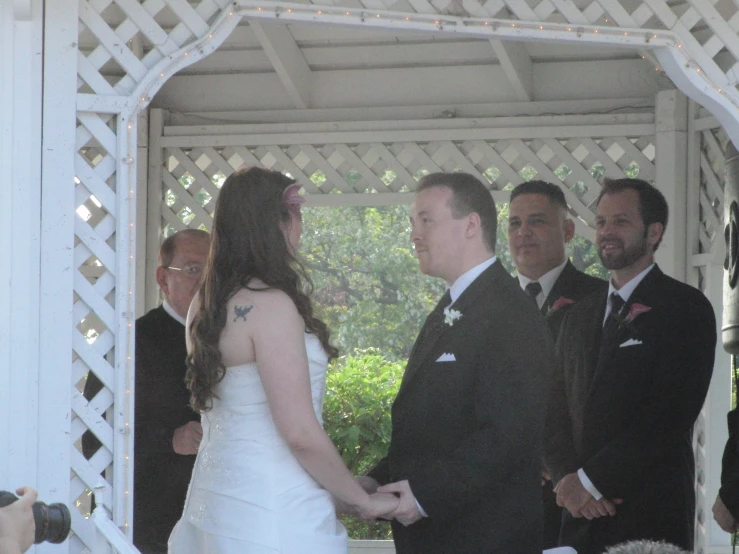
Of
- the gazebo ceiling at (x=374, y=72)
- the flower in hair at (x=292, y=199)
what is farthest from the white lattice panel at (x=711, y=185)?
the flower in hair at (x=292, y=199)

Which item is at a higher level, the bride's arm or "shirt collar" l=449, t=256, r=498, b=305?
"shirt collar" l=449, t=256, r=498, b=305

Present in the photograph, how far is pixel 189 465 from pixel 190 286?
74 cm

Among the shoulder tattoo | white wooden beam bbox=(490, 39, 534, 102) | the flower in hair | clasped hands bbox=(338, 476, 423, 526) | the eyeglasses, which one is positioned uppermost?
white wooden beam bbox=(490, 39, 534, 102)

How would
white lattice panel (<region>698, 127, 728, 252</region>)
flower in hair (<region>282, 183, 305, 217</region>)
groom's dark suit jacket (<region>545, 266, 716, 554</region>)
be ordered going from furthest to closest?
white lattice panel (<region>698, 127, 728, 252</region>)
groom's dark suit jacket (<region>545, 266, 716, 554</region>)
flower in hair (<region>282, 183, 305, 217</region>)

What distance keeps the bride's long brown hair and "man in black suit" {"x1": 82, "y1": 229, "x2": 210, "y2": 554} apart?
125 cm

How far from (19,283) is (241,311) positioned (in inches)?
33.6

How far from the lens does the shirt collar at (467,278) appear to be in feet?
11.3

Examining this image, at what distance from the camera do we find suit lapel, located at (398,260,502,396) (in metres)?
3.41

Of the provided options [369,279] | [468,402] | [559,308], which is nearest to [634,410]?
[559,308]

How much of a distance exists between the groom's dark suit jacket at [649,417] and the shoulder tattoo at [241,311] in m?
1.78

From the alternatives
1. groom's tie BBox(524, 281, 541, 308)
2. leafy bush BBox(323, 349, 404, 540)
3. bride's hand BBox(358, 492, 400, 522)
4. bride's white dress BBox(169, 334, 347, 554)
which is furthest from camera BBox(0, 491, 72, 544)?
leafy bush BBox(323, 349, 404, 540)

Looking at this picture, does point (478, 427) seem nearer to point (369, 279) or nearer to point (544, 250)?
point (544, 250)

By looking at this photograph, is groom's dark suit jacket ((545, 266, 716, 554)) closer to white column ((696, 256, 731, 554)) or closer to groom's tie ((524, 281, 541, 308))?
groom's tie ((524, 281, 541, 308))

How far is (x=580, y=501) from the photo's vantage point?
4293 millimetres
